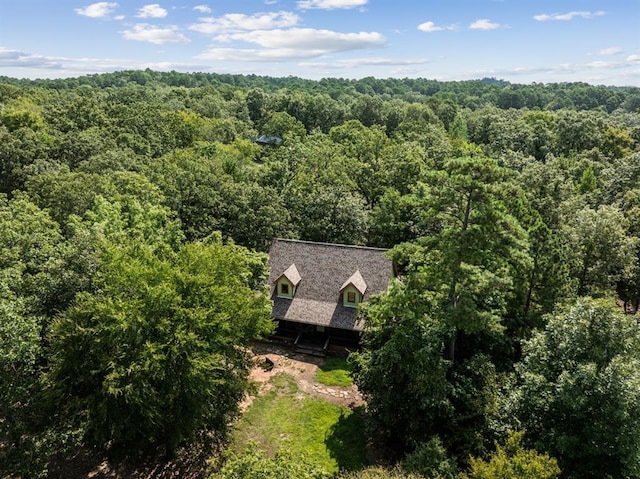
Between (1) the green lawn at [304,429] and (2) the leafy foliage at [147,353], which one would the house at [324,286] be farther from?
(2) the leafy foliage at [147,353]

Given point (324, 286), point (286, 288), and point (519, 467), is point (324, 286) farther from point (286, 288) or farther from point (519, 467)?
point (519, 467)

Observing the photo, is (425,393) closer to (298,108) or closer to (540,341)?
(540,341)

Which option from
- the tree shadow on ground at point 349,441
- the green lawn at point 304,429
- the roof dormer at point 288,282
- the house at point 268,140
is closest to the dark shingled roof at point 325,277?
the roof dormer at point 288,282

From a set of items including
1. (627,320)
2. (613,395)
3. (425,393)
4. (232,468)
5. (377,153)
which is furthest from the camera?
(377,153)

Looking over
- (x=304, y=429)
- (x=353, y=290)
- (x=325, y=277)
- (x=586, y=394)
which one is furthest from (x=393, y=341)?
(x=325, y=277)

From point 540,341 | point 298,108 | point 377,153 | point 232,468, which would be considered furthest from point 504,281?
point 298,108
